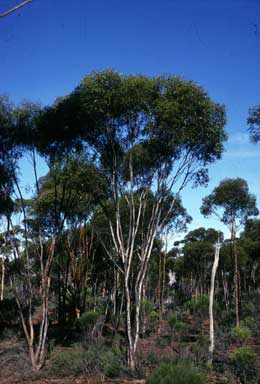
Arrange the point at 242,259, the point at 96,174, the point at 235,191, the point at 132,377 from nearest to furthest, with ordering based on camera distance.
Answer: the point at 132,377 < the point at 96,174 < the point at 235,191 < the point at 242,259

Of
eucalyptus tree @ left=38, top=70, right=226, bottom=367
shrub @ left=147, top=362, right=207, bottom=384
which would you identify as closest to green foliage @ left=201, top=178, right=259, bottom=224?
eucalyptus tree @ left=38, top=70, right=226, bottom=367

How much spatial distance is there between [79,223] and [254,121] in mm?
12078

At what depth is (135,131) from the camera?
1060 cm

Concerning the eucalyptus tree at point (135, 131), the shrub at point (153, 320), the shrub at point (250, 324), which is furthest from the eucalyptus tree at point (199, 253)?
the eucalyptus tree at point (135, 131)

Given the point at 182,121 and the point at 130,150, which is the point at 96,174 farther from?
the point at 182,121

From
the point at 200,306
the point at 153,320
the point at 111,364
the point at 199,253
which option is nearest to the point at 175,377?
the point at 111,364

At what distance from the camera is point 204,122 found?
405 inches

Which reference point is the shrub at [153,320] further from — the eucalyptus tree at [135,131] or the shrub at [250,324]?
the eucalyptus tree at [135,131]

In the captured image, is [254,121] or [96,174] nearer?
[254,121]

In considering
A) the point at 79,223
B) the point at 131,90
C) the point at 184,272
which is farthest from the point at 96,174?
the point at 184,272

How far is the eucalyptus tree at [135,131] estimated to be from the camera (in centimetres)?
981

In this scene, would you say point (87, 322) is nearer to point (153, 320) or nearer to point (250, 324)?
point (153, 320)

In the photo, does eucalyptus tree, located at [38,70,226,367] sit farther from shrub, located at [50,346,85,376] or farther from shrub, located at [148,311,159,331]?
shrub, located at [148,311,159,331]

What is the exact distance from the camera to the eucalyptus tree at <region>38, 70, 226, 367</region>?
32.2 feet
